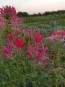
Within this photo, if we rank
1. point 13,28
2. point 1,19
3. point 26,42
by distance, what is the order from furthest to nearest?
point 13,28
point 1,19
point 26,42

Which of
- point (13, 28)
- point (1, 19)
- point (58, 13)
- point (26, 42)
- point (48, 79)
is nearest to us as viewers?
point (26, 42)

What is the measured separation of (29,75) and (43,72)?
0.60 metres

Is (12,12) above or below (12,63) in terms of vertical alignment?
above

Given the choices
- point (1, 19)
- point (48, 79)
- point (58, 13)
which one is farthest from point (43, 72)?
point (58, 13)

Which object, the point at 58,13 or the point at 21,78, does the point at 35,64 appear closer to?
the point at 21,78

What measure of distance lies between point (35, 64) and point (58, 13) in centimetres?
4500

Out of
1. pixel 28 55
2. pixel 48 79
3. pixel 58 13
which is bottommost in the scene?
pixel 58 13

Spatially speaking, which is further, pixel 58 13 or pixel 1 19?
pixel 58 13

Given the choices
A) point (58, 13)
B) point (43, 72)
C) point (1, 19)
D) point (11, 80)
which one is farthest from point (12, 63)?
point (58, 13)

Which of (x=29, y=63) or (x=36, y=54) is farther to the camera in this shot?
(x=29, y=63)

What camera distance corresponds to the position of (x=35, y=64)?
20.2 feet

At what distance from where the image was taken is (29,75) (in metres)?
6.25

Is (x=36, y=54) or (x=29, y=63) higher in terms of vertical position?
(x=36, y=54)

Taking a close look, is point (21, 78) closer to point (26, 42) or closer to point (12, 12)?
point (26, 42)
